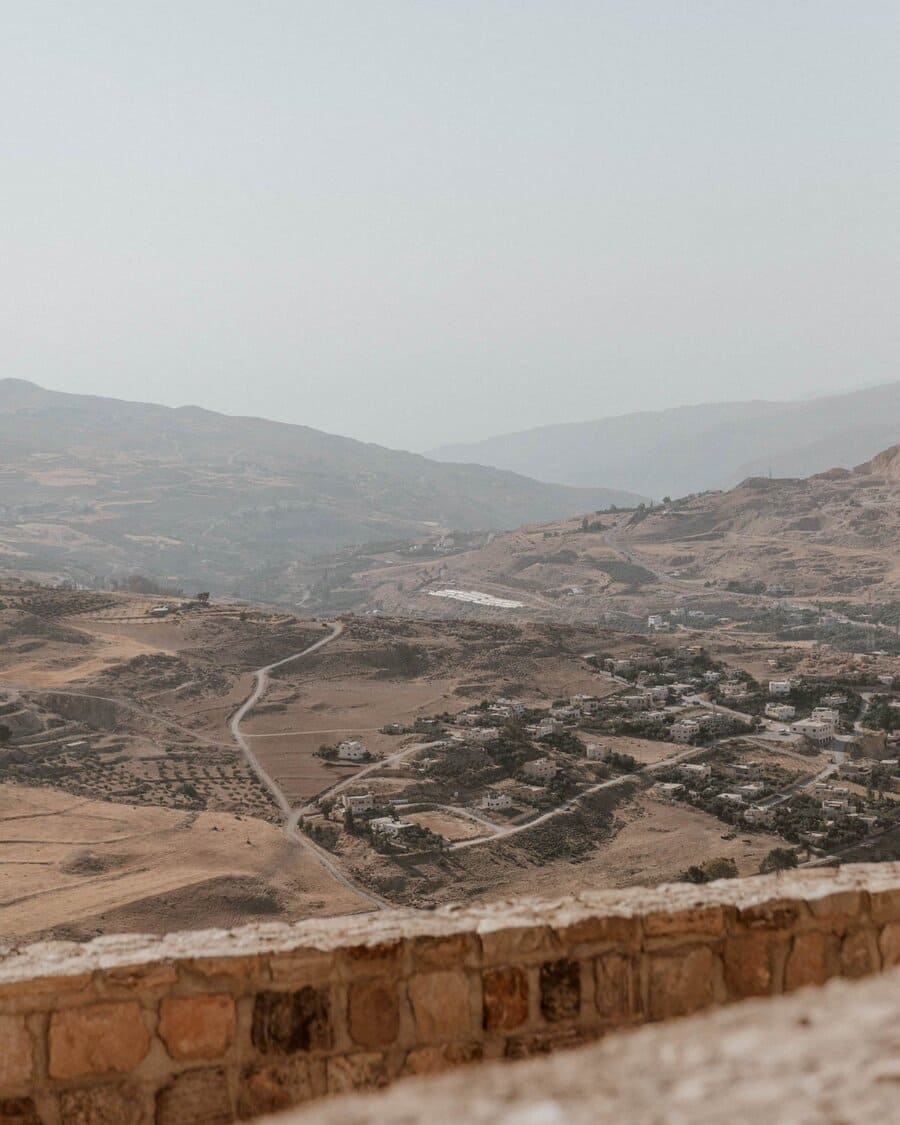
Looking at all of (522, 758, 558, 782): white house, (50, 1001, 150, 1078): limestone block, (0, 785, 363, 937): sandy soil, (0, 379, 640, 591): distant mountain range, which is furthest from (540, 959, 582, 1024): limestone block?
(0, 379, 640, 591): distant mountain range

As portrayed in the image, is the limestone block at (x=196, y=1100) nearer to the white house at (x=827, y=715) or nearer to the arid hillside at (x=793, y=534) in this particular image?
the white house at (x=827, y=715)

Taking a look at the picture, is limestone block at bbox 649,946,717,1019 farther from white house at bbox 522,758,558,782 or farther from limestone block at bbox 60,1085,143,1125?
white house at bbox 522,758,558,782

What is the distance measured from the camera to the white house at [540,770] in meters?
32.6

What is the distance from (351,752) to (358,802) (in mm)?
5406

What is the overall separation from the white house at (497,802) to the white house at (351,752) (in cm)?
507

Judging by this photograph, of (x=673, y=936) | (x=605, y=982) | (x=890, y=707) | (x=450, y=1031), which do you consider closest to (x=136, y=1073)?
(x=450, y=1031)

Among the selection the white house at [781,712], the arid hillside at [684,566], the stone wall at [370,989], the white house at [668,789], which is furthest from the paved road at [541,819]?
the arid hillside at [684,566]

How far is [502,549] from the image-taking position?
331 ft

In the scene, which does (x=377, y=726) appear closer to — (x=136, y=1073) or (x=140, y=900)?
(x=140, y=900)

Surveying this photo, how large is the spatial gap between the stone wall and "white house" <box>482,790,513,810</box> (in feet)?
86.3

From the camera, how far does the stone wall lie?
4.00 m

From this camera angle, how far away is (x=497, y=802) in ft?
100

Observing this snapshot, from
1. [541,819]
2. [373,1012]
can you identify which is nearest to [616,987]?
[373,1012]

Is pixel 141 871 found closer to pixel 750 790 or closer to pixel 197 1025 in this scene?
pixel 750 790
